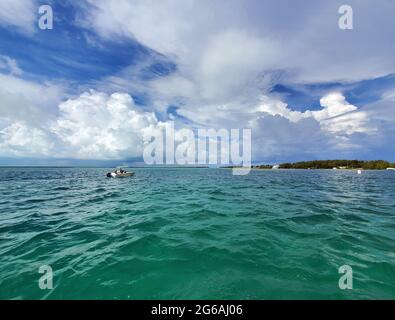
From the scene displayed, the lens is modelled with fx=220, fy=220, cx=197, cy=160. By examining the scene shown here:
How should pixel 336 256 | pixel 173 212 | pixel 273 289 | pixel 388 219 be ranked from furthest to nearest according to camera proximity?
pixel 173 212 < pixel 388 219 < pixel 336 256 < pixel 273 289

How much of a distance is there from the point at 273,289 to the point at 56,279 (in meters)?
7.15

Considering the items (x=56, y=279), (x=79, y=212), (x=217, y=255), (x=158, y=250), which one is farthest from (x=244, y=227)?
(x=79, y=212)

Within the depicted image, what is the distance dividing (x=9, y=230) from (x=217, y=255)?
12518mm

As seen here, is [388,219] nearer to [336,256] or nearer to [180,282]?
[336,256]

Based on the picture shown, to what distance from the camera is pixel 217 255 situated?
362 inches

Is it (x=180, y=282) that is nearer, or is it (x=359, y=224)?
(x=180, y=282)

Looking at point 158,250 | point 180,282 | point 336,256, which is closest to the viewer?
point 180,282

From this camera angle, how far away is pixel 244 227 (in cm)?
1291

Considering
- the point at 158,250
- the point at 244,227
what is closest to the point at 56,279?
the point at 158,250
